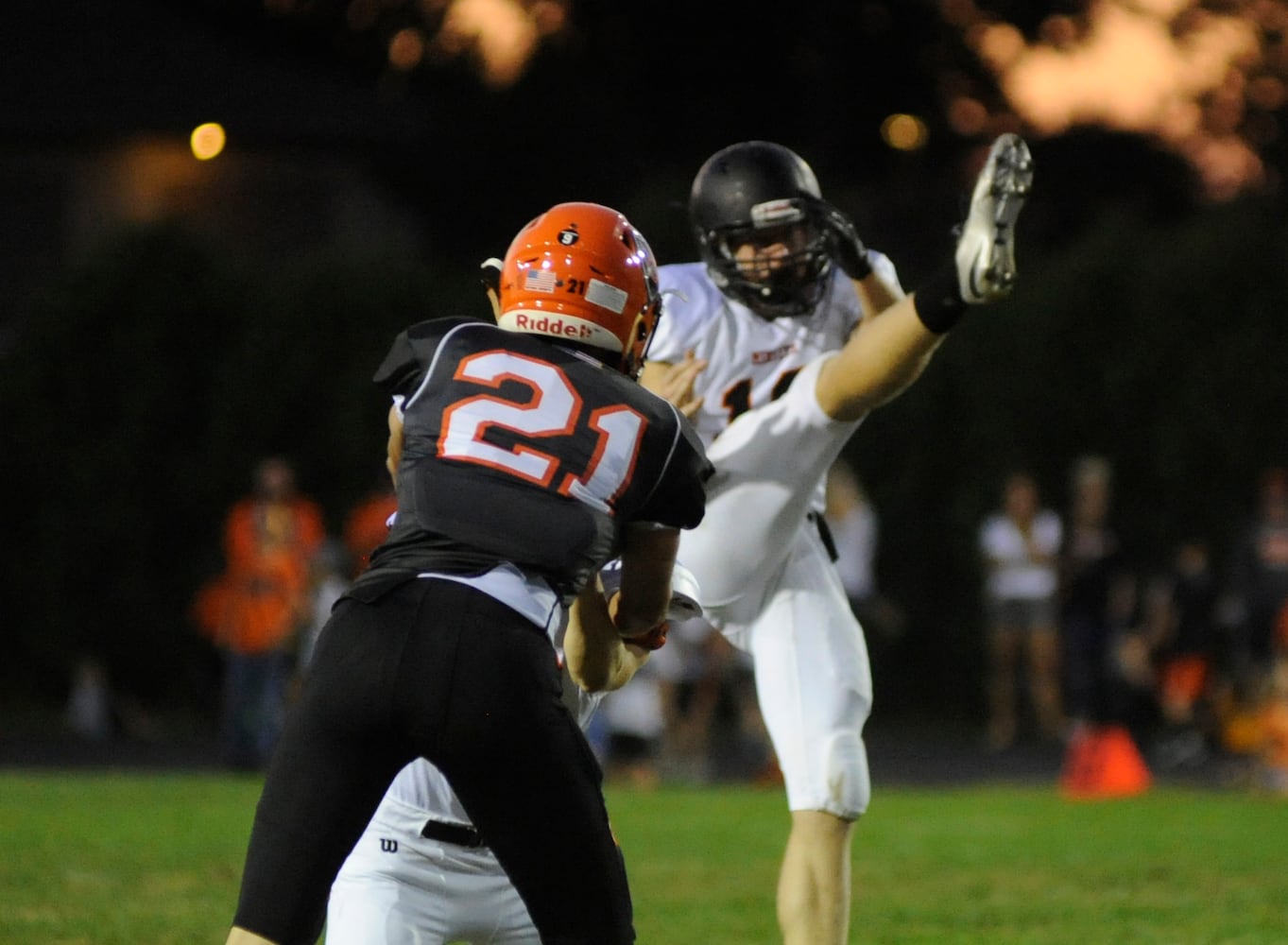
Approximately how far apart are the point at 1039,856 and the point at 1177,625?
6.17m

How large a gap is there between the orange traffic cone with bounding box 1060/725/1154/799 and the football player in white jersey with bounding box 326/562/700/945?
8.57m

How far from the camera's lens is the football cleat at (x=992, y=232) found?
4277 mm

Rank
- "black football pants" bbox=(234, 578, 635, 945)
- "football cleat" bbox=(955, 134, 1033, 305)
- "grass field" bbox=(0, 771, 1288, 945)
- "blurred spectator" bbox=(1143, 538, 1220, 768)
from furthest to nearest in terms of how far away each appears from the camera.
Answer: "blurred spectator" bbox=(1143, 538, 1220, 768) → "grass field" bbox=(0, 771, 1288, 945) → "football cleat" bbox=(955, 134, 1033, 305) → "black football pants" bbox=(234, 578, 635, 945)

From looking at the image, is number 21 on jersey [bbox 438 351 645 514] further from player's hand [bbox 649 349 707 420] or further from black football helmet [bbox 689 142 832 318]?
black football helmet [bbox 689 142 832 318]

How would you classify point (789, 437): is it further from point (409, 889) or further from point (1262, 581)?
point (1262, 581)

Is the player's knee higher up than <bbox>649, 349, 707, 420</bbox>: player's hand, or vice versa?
<bbox>649, 349, 707, 420</bbox>: player's hand

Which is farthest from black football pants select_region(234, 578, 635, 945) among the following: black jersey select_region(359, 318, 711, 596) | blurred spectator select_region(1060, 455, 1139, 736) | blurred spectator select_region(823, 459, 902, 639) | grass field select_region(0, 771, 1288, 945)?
blurred spectator select_region(1060, 455, 1139, 736)

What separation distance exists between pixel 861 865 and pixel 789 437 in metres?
3.68

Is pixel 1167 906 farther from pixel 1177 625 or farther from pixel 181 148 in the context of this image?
pixel 181 148

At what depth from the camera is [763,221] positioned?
510 centimetres

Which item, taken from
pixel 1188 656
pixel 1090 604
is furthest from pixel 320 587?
pixel 1188 656

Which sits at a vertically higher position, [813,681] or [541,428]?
[541,428]

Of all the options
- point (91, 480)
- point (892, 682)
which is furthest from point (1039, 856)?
point (91, 480)

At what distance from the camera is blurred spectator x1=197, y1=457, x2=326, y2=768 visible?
13086 mm
